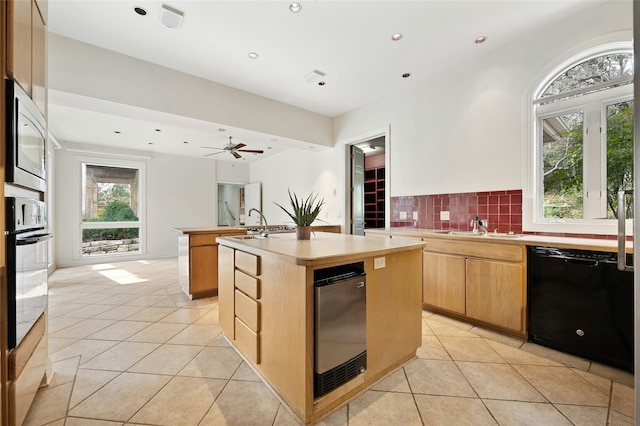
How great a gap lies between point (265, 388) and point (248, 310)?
490 millimetres

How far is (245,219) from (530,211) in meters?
7.59

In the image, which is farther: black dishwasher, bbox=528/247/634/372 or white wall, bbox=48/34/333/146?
white wall, bbox=48/34/333/146

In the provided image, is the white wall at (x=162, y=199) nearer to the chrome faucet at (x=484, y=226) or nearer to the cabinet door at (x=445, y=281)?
the cabinet door at (x=445, y=281)

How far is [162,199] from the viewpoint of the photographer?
6844 millimetres

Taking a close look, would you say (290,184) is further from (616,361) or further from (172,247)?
(616,361)

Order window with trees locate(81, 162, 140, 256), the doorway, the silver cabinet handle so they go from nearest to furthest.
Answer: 1. the silver cabinet handle
2. the doorway
3. window with trees locate(81, 162, 140, 256)

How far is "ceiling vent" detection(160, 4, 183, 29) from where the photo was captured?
234cm

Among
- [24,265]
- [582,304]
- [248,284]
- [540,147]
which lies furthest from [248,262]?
[540,147]

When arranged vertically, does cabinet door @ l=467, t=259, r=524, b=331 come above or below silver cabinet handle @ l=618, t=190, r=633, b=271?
below

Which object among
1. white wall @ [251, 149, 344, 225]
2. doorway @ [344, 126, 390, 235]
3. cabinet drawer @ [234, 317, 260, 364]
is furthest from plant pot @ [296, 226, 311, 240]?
white wall @ [251, 149, 344, 225]

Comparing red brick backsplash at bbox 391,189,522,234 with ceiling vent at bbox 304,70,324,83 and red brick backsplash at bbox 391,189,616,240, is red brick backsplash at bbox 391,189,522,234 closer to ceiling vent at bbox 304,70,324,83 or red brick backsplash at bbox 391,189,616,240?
red brick backsplash at bbox 391,189,616,240

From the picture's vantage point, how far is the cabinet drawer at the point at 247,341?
1770mm

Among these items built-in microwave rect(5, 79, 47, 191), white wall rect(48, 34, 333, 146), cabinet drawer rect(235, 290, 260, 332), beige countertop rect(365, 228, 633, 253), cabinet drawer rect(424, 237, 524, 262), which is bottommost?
cabinet drawer rect(235, 290, 260, 332)

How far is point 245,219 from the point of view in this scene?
28.8ft
